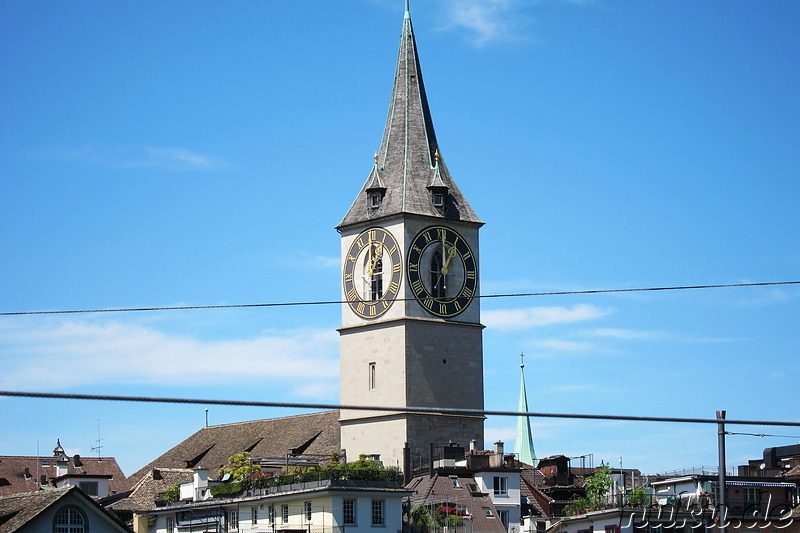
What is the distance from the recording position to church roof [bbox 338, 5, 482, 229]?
93.4 metres

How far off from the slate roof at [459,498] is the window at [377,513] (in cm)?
350

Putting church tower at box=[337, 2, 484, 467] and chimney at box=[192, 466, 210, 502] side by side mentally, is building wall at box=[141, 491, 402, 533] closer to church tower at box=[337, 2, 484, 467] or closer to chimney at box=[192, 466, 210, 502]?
chimney at box=[192, 466, 210, 502]

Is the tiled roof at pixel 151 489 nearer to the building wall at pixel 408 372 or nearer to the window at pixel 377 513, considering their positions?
the building wall at pixel 408 372

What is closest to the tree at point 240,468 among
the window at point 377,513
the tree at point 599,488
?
the window at point 377,513

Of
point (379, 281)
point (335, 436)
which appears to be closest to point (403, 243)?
point (379, 281)

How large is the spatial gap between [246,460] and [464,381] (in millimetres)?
11151

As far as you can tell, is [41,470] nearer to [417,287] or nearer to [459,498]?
[417,287]

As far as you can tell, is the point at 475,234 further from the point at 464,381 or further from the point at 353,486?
the point at 353,486

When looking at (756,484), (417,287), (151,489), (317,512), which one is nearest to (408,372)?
(417,287)

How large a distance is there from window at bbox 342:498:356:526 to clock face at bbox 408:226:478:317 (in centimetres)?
1699

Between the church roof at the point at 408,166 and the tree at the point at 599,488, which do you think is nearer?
the tree at the point at 599,488

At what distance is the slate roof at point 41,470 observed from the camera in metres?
117

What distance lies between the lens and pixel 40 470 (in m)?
122

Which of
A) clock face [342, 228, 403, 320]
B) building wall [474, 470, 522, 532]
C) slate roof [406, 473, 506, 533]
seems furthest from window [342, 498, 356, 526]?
clock face [342, 228, 403, 320]
